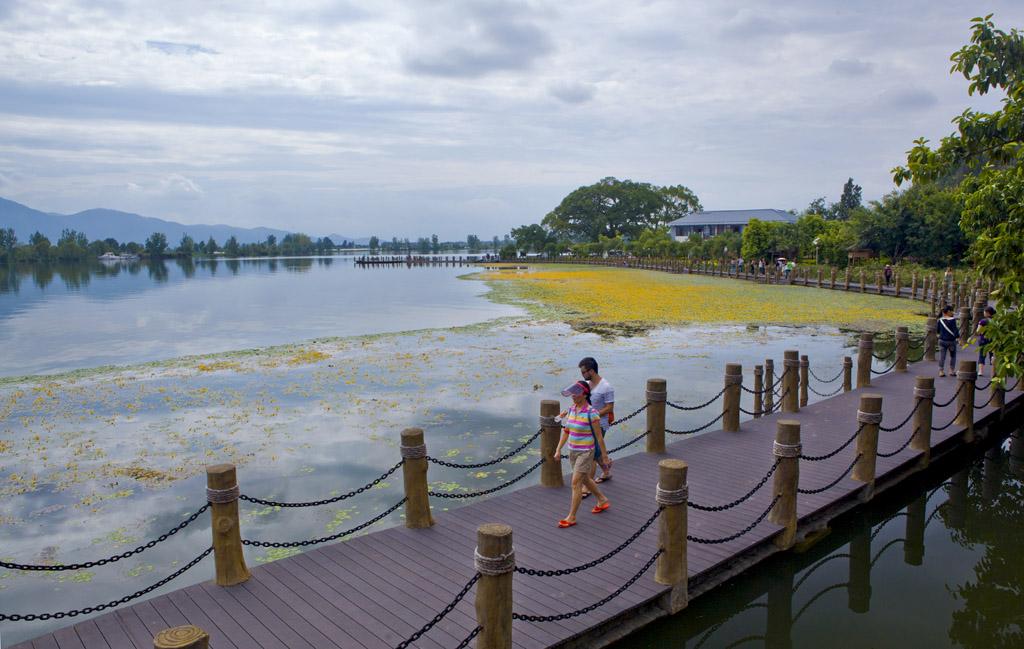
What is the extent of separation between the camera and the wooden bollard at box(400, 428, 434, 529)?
728 centimetres

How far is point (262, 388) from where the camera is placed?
1672 cm

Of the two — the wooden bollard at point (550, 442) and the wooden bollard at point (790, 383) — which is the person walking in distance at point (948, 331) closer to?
the wooden bollard at point (790, 383)

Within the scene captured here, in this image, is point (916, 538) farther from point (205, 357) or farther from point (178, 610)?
point (205, 357)

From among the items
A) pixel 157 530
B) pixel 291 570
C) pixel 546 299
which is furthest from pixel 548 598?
pixel 546 299

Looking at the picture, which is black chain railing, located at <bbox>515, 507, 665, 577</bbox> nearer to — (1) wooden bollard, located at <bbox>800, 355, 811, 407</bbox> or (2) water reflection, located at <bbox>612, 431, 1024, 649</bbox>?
(2) water reflection, located at <bbox>612, 431, 1024, 649</bbox>

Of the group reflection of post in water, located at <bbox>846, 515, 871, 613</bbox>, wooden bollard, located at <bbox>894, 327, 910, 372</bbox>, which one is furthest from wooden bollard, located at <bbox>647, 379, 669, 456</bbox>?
wooden bollard, located at <bbox>894, 327, 910, 372</bbox>

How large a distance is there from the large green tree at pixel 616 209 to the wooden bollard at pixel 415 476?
4485 inches

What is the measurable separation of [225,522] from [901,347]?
15.1m

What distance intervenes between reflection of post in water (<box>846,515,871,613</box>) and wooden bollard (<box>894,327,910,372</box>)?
7.04m

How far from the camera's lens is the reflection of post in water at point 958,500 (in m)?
9.67

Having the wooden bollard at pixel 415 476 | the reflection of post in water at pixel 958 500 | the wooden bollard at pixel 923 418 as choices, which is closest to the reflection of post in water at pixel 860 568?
the reflection of post in water at pixel 958 500

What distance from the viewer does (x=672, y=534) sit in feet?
20.5

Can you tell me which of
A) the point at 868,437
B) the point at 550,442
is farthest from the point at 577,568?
the point at 868,437

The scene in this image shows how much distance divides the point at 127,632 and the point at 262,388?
463 inches
